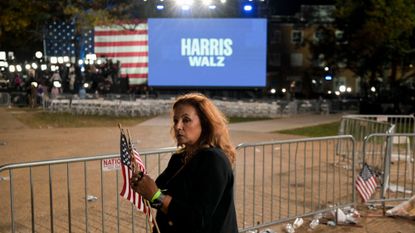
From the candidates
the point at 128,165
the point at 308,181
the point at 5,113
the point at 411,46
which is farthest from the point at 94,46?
the point at 128,165

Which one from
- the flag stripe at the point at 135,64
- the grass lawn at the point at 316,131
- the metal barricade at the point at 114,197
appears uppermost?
the flag stripe at the point at 135,64

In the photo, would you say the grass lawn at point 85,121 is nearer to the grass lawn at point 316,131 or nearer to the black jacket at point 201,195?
the grass lawn at point 316,131

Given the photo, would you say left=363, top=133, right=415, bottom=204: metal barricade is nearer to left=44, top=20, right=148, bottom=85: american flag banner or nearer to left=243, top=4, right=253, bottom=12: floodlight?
left=243, top=4, right=253, bottom=12: floodlight

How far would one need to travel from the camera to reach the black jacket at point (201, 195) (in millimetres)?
2518

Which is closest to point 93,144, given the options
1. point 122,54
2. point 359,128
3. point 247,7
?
point 359,128

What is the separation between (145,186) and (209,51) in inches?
1000

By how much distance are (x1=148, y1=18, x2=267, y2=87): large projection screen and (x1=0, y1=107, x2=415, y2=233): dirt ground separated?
9810 millimetres

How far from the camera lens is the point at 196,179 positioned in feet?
8.32

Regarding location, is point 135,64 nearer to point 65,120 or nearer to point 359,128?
point 65,120

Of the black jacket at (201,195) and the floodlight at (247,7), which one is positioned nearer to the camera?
the black jacket at (201,195)

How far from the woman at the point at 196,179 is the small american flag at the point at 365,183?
4628mm

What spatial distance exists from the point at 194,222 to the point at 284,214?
445 cm

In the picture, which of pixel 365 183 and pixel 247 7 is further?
pixel 247 7

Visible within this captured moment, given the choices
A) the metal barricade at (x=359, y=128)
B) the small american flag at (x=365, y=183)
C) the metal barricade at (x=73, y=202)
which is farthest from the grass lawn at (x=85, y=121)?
the small american flag at (x=365, y=183)
